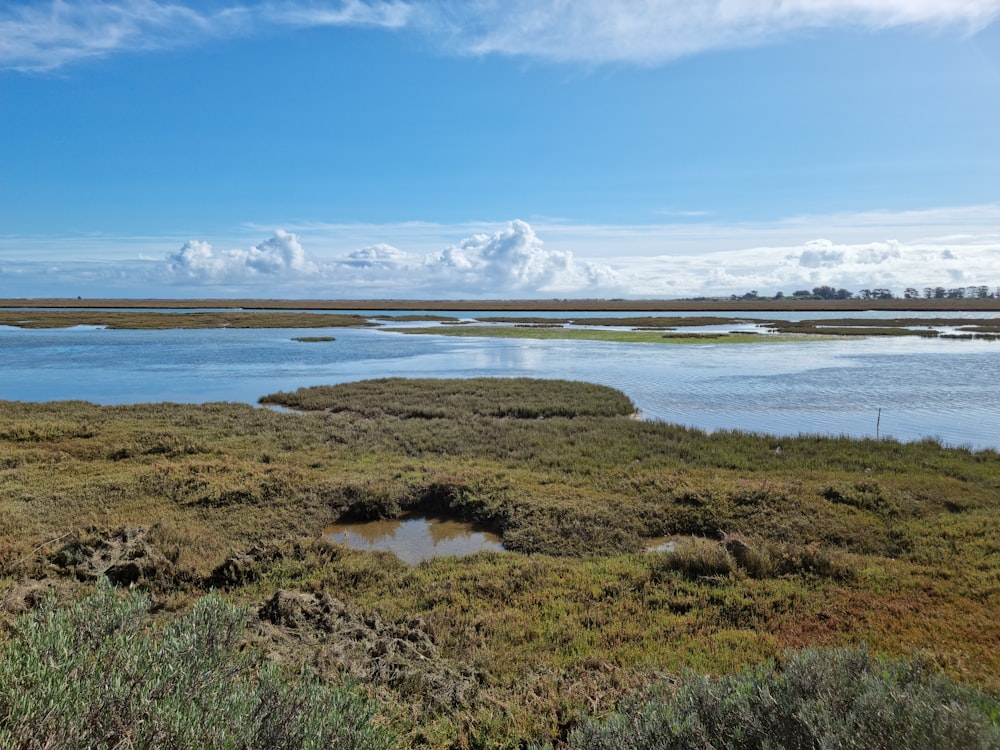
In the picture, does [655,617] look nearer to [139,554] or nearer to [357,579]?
[357,579]

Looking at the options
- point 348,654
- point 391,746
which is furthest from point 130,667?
point 348,654

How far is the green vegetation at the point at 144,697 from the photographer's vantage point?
12.0ft

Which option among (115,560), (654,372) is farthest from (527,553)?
(654,372)

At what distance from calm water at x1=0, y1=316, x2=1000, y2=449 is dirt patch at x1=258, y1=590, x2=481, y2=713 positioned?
1988 cm

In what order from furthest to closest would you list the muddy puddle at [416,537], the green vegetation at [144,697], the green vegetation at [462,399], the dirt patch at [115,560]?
the green vegetation at [462,399], the muddy puddle at [416,537], the dirt patch at [115,560], the green vegetation at [144,697]

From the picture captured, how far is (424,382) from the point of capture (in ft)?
115

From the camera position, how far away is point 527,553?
41.3 ft

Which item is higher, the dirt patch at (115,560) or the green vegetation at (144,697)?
the green vegetation at (144,697)

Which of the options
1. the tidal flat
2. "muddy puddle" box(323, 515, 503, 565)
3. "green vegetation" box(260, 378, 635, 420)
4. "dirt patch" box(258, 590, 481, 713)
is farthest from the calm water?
"dirt patch" box(258, 590, 481, 713)

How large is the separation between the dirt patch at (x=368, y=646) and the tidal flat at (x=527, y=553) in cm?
4

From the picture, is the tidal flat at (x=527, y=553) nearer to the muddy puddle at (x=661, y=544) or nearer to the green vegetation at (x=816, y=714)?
the muddy puddle at (x=661, y=544)

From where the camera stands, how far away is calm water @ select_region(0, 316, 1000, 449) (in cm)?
2702

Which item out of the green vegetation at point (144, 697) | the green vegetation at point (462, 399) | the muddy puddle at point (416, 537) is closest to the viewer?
the green vegetation at point (144, 697)

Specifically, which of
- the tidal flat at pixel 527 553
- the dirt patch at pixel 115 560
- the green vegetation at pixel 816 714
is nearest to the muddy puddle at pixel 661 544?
the tidal flat at pixel 527 553
